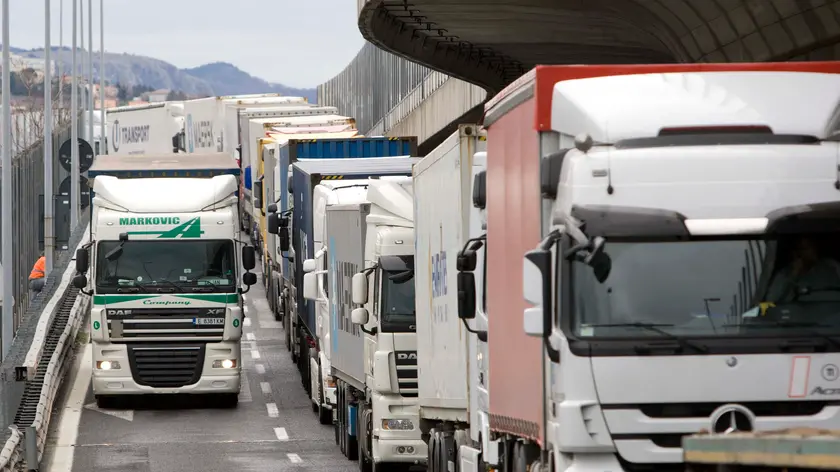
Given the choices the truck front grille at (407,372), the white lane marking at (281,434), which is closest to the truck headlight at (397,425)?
the truck front grille at (407,372)

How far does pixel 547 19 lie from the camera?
36.2m

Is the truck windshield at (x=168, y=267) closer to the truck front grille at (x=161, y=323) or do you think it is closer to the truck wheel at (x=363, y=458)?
the truck front grille at (x=161, y=323)

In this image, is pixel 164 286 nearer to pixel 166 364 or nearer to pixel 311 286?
pixel 166 364

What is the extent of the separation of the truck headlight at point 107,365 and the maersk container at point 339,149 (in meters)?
7.31

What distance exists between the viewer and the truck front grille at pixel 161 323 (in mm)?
28109

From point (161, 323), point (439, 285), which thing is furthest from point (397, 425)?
point (161, 323)

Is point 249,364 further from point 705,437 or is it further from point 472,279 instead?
point 705,437

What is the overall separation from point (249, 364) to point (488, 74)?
13.5 m

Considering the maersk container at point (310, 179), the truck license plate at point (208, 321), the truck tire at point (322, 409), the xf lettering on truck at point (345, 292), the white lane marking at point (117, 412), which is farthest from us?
the maersk container at point (310, 179)

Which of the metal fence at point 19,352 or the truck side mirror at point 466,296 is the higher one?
the truck side mirror at point 466,296

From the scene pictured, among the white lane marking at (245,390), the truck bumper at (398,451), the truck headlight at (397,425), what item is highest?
the truck headlight at (397,425)

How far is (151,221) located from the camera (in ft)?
92.1

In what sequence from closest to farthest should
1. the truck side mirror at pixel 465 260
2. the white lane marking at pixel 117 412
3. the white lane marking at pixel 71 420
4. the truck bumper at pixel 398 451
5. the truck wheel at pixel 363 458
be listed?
the truck side mirror at pixel 465 260 < the truck bumper at pixel 398 451 < the truck wheel at pixel 363 458 < the white lane marking at pixel 71 420 < the white lane marking at pixel 117 412

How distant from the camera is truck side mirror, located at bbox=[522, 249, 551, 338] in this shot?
1034 centimetres
